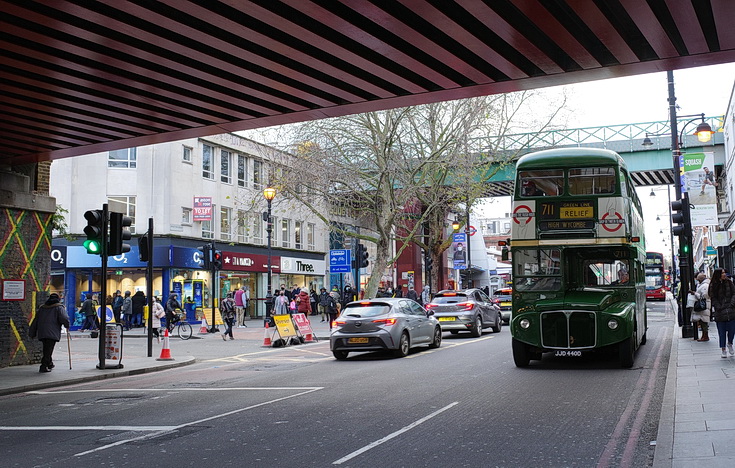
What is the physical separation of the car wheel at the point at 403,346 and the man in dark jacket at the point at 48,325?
756cm

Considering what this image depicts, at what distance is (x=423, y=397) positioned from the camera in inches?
434

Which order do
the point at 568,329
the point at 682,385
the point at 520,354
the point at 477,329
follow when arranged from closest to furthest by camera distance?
the point at 682,385 → the point at 568,329 → the point at 520,354 → the point at 477,329

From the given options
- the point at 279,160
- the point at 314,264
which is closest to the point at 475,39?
the point at 279,160

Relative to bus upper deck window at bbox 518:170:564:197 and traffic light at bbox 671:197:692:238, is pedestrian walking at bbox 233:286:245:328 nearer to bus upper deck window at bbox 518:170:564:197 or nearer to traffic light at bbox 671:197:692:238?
traffic light at bbox 671:197:692:238

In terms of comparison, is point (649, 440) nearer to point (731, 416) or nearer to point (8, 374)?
point (731, 416)

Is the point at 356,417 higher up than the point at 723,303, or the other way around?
the point at 723,303

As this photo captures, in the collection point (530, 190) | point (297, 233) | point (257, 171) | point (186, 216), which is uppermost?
point (257, 171)

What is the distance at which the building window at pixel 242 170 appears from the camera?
143 feet

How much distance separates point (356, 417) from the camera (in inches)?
370

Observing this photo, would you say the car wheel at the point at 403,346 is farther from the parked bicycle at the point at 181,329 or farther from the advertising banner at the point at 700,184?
the parked bicycle at the point at 181,329

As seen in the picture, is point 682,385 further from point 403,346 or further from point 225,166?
point 225,166

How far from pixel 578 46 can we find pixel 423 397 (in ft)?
18.0

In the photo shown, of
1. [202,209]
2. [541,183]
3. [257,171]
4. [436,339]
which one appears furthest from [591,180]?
[257,171]

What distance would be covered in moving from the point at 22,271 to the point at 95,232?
255cm
